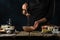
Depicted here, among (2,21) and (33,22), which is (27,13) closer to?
(33,22)

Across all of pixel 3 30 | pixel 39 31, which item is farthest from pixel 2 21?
pixel 39 31

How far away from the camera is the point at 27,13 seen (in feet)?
8.58

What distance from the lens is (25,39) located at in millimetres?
2402

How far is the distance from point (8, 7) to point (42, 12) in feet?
1.76

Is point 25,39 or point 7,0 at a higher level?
point 7,0

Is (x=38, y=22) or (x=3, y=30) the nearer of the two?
(x=3, y=30)

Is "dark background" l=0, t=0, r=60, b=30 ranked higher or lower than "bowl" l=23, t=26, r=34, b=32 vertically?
higher

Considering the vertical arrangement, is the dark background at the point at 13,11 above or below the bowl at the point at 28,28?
above

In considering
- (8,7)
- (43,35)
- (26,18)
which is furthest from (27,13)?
(43,35)

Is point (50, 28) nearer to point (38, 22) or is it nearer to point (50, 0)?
point (38, 22)

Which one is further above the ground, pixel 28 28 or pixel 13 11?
pixel 13 11

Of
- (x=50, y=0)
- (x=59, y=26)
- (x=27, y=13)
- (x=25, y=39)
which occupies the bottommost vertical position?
(x=25, y=39)

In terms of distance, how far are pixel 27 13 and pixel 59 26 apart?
1.76ft

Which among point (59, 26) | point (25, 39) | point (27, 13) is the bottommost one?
point (25, 39)
